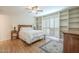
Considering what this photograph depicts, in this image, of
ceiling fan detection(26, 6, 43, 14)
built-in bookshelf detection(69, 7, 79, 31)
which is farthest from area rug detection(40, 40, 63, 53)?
ceiling fan detection(26, 6, 43, 14)

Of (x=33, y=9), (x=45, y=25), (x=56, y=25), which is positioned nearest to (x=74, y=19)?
(x=56, y=25)

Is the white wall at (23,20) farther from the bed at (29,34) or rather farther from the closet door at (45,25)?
the closet door at (45,25)

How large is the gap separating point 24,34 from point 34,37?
215 mm

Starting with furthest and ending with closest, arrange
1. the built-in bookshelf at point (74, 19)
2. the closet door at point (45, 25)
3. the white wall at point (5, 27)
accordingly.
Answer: the closet door at point (45, 25) → the white wall at point (5, 27) → the built-in bookshelf at point (74, 19)

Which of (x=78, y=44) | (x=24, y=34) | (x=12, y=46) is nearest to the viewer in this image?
(x=78, y=44)

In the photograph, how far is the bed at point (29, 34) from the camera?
76.5 inches

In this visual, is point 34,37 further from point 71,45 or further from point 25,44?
point 71,45

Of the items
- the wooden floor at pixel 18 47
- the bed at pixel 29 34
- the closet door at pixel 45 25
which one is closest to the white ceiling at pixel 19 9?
the closet door at pixel 45 25

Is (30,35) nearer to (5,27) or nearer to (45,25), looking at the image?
(45,25)

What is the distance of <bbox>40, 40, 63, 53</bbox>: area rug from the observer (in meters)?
1.80

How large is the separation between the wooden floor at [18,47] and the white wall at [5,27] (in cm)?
11

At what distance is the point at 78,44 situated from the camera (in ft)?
5.59

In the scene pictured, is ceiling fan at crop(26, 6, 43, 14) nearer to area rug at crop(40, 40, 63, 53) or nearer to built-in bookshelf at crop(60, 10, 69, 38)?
built-in bookshelf at crop(60, 10, 69, 38)
